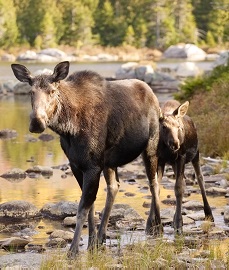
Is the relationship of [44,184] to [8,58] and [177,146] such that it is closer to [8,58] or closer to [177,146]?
[177,146]

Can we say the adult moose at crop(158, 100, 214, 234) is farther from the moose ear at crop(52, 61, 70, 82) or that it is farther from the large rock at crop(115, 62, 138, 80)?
the large rock at crop(115, 62, 138, 80)

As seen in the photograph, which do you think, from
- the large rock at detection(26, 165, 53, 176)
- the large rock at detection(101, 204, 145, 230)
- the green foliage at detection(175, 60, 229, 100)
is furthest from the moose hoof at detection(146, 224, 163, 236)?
the green foliage at detection(175, 60, 229, 100)

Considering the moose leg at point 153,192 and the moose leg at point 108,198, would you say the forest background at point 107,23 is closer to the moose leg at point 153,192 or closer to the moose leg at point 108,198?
the moose leg at point 153,192

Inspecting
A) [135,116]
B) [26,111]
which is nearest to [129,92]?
[135,116]

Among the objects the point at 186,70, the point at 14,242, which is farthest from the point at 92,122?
the point at 186,70

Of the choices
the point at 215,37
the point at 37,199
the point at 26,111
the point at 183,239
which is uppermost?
the point at 183,239

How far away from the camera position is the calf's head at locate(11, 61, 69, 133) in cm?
970

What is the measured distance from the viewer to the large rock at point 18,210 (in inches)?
536

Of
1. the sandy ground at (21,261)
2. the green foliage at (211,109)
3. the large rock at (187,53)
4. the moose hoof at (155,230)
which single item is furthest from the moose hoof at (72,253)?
the large rock at (187,53)

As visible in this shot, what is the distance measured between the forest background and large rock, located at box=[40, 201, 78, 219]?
11098cm

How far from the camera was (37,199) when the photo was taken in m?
15.4

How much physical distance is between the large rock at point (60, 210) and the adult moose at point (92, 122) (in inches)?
78.1

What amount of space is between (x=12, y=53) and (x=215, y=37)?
30.7 m

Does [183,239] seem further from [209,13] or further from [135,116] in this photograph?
[209,13]
